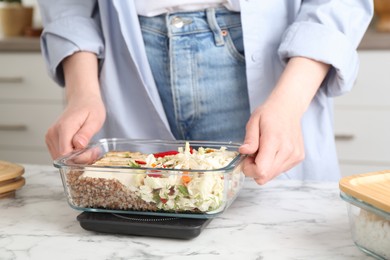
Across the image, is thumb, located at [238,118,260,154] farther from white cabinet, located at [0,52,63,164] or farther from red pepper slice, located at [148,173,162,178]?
white cabinet, located at [0,52,63,164]

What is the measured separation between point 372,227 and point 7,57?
221cm

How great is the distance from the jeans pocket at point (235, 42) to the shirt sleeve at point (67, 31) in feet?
0.81

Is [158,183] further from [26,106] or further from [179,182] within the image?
[26,106]

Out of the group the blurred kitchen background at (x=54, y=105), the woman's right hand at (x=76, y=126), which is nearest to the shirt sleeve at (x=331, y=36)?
the woman's right hand at (x=76, y=126)

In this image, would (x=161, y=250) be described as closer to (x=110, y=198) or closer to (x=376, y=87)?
(x=110, y=198)

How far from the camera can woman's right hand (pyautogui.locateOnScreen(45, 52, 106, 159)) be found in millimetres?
1025

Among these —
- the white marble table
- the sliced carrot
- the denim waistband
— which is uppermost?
the denim waistband

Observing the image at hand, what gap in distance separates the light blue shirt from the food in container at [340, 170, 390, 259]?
403mm

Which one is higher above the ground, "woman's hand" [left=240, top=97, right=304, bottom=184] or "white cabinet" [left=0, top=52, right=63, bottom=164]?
"woman's hand" [left=240, top=97, right=304, bottom=184]

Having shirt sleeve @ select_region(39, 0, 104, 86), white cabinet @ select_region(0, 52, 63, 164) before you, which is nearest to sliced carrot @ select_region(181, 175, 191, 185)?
shirt sleeve @ select_region(39, 0, 104, 86)

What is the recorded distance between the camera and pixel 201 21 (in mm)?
1216

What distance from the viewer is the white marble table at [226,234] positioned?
772 millimetres

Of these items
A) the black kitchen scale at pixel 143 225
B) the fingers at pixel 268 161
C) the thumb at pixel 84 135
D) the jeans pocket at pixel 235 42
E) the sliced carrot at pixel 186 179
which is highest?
the jeans pocket at pixel 235 42

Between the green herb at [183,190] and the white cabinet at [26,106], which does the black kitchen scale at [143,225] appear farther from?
the white cabinet at [26,106]
